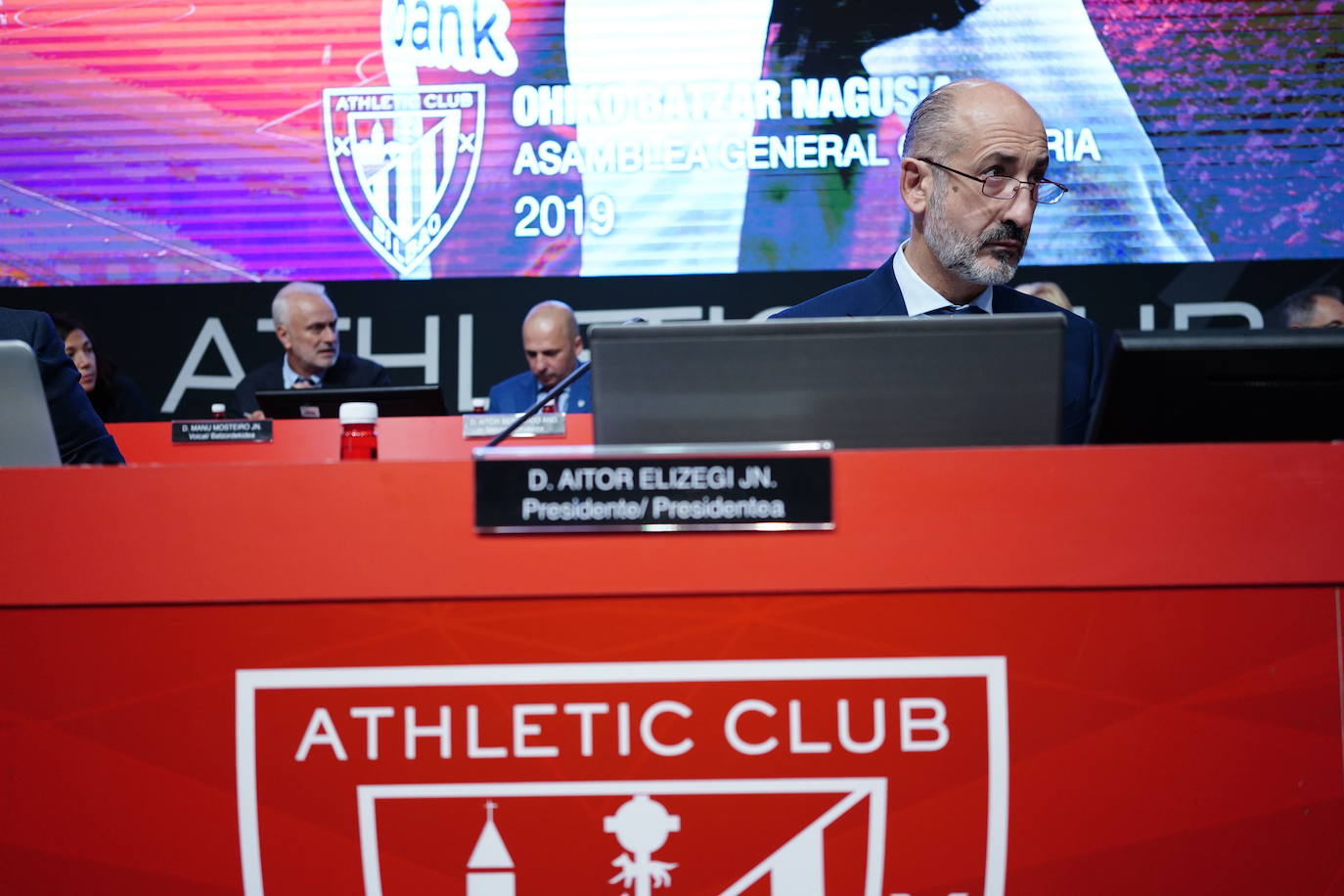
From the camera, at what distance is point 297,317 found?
444 centimetres

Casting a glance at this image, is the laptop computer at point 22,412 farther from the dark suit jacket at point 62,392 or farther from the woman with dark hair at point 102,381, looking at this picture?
the woman with dark hair at point 102,381

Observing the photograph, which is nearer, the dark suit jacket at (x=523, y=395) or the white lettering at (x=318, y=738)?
the white lettering at (x=318, y=738)

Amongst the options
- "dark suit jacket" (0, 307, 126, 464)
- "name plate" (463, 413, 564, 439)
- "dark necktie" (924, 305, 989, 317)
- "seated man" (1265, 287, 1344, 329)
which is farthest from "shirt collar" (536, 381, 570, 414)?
"seated man" (1265, 287, 1344, 329)

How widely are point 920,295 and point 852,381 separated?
102 cm

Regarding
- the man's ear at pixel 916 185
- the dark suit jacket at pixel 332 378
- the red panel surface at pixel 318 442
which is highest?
the man's ear at pixel 916 185

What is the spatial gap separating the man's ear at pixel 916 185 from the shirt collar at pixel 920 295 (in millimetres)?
70

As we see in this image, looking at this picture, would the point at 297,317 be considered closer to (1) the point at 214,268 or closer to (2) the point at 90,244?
→ (1) the point at 214,268

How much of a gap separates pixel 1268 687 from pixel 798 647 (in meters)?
0.36

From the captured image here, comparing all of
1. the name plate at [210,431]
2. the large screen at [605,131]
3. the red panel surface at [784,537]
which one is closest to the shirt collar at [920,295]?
the red panel surface at [784,537]

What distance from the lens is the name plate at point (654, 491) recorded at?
2.90 ft

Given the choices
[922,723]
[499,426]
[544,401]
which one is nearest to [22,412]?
[544,401]

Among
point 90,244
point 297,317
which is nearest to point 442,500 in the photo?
point 297,317

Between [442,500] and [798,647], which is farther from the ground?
[442,500]

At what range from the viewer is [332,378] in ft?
14.8
